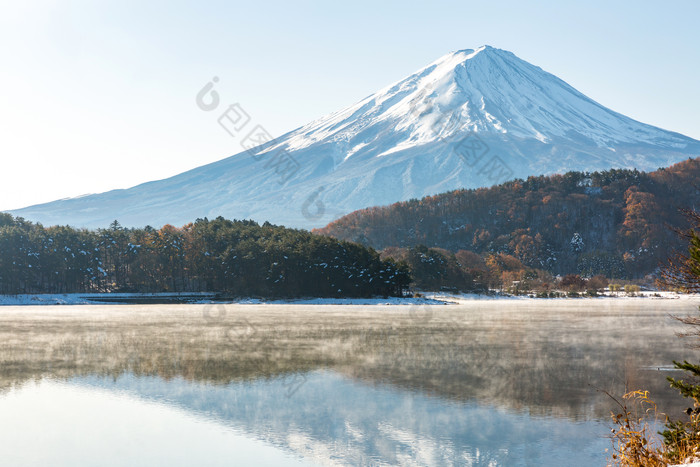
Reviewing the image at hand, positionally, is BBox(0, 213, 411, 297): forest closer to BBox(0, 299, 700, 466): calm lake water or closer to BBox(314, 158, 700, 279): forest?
BBox(0, 299, 700, 466): calm lake water

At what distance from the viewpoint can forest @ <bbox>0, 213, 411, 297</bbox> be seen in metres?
91.9

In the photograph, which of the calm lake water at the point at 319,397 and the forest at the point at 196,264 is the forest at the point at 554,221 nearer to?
the forest at the point at 196,264

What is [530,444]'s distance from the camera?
574 inches

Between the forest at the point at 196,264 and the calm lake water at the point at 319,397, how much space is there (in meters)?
54.9

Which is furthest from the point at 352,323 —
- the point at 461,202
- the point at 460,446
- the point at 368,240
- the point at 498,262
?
the point at 461,202

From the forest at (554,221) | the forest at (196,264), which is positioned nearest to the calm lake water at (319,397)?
the forest at (196,264)

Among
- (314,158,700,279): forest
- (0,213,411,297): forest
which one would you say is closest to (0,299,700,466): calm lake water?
(0,213,411,297): forest

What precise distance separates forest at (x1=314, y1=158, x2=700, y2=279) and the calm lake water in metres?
141

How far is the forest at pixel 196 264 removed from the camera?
91.9m

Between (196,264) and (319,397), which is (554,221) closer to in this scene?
(196,264)

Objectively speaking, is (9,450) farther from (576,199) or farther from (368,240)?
Result: (576,199)

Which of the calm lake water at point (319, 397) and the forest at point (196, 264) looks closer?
the calm lake water at point (319, 397)

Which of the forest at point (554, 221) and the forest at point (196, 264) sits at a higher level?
the forest at point (554, 221)

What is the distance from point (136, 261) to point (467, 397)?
8714cm
